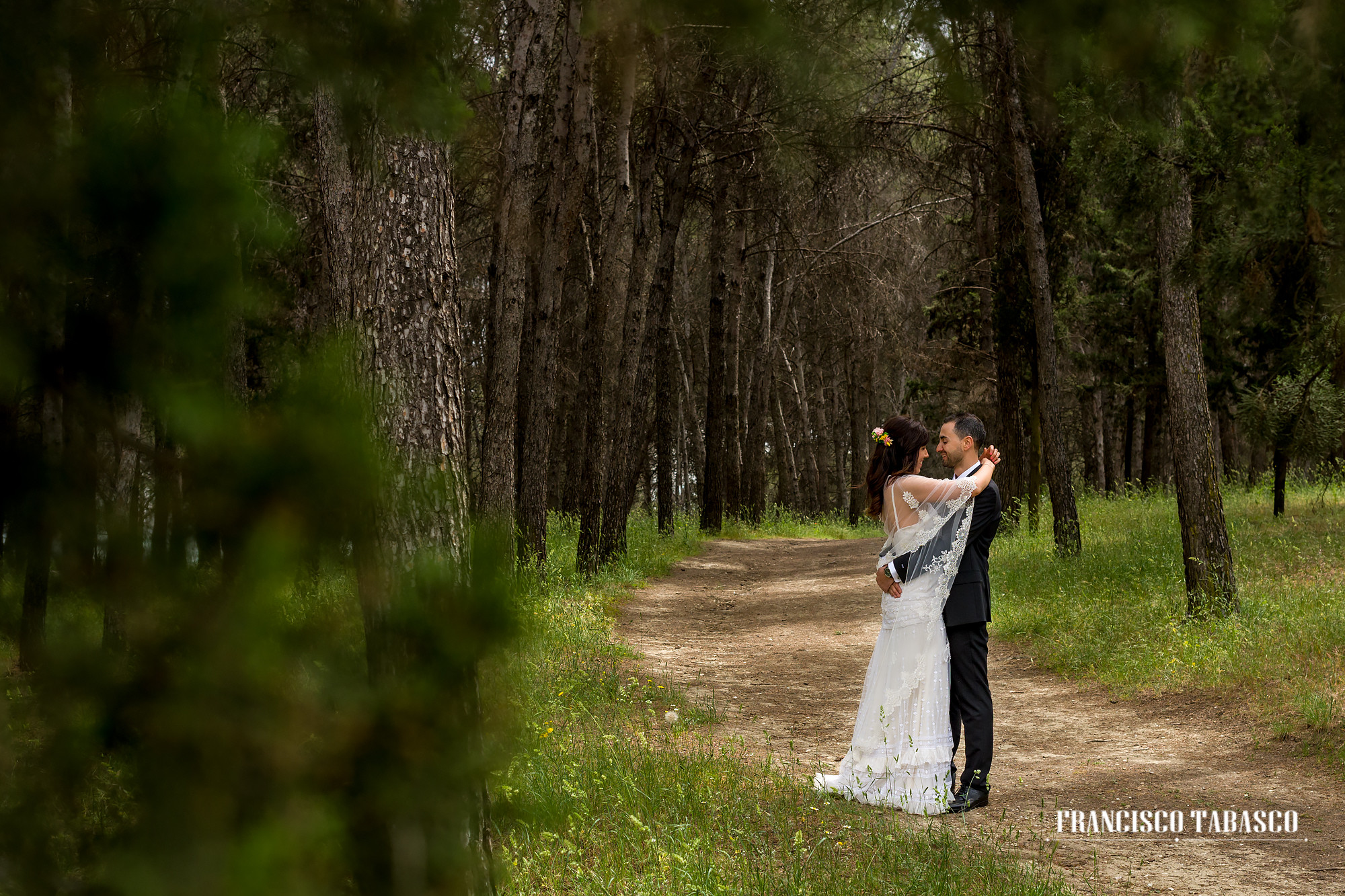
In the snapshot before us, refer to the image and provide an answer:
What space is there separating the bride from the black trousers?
0.25 feet

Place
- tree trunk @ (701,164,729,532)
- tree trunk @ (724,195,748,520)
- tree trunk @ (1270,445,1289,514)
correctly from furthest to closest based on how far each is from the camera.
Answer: tree trunk @ (724,195,748,520) → tree trunk @ (701,164,729,532) → tree trunk @ (1270,445,1289,514)

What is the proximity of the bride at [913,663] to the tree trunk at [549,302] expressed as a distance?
7.32m

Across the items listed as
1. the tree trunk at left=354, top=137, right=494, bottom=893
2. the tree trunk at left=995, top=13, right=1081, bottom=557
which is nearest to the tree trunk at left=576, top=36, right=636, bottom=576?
the tree trunk at left=995, top=13, right=1081, bottom=557

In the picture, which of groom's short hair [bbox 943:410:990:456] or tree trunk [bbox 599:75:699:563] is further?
tree trunk [bbox 599:75:699:563]

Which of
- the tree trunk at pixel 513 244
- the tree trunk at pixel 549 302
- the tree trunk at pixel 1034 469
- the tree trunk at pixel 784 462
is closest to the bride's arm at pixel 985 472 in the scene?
the tree trunk at pixel 513 244

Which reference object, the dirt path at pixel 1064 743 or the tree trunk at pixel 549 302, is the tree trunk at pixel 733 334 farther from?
the dirt path at pixel 1064 743

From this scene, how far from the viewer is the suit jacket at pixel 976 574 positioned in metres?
6.08

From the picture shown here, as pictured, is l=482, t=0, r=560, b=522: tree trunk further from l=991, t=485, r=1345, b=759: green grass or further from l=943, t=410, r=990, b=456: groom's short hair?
l=943, t=410, r=990, b=456: groom's short hair

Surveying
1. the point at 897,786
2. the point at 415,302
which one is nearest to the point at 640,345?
the point at 897,786

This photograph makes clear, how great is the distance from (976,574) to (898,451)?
0.87m

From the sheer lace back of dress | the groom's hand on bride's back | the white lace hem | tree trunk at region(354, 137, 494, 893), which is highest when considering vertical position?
tree trunk at region(354, 137, 494, 893)

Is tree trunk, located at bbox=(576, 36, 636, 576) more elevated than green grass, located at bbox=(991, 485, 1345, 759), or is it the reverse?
tree trunk, located at bbox=(576, 36, 636, 576)

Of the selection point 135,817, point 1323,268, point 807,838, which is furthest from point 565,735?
point 1323,268

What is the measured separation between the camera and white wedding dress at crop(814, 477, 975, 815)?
6.06 meters
